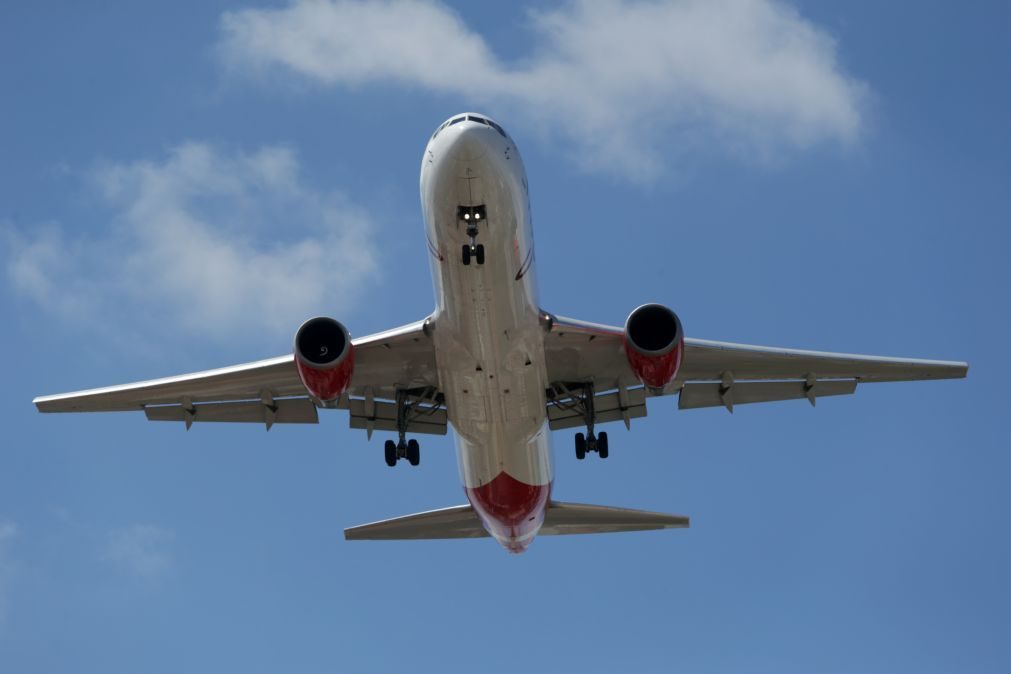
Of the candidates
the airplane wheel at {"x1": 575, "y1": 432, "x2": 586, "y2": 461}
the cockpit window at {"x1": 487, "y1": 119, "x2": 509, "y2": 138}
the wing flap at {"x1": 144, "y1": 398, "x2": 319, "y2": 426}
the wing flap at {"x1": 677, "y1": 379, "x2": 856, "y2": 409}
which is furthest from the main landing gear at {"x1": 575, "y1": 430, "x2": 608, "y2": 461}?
the cockpit window at {"x1": 487, "y1": 119, "x2": 509, "y2": 138}

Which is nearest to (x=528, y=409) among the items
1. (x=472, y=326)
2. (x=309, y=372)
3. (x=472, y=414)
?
(x=472, y=414)

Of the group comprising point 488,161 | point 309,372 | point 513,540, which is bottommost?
point 513,540

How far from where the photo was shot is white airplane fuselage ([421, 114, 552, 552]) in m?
A: 20.6

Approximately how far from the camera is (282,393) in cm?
2720

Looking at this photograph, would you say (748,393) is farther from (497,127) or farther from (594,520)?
(497,127)

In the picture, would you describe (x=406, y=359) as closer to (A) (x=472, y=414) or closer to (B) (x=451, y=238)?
(A) (x=472, y=414)

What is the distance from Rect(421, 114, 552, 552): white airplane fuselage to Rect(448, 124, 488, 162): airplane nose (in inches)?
0.6

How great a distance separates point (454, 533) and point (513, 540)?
4.42 ft

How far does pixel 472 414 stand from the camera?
2392 cm

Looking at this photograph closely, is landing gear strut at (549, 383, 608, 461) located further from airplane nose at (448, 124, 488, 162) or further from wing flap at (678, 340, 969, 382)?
airplane nose at (448, 124, 488, 162)

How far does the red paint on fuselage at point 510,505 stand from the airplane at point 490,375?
0.14 ft

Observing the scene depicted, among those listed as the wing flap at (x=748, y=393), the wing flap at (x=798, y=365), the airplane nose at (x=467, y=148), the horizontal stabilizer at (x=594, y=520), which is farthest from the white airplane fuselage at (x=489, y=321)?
the wing flap at (x=748, y=393)

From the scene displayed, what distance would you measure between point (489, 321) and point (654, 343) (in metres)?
3.26

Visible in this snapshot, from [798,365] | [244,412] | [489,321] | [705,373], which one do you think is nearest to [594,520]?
[705,373]
